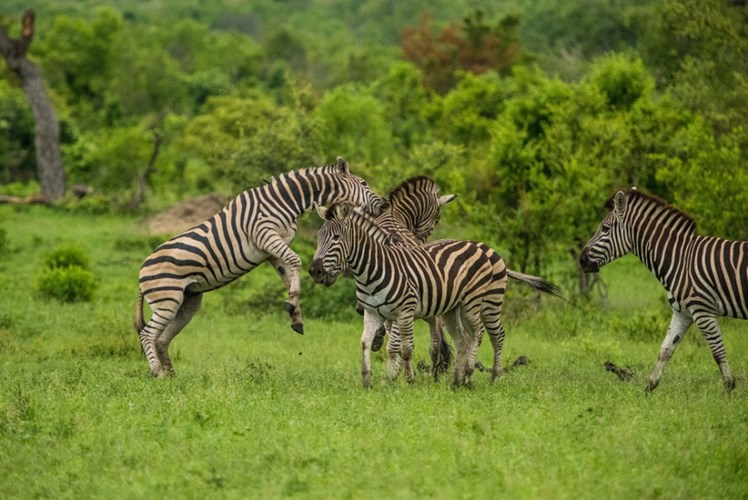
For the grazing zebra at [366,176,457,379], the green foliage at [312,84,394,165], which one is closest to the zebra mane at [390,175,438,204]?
the grazing zebra at [366,176,457,379]

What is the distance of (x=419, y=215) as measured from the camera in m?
13.5

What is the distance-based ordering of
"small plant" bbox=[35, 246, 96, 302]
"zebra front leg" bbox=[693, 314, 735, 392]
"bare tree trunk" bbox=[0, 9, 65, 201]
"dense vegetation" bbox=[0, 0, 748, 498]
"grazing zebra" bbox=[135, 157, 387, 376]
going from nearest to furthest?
"dense vegetation" bbox=[0, 0, 748, 498]
"zebra front leg" bbox=[693, 314, 735, 392]
"grazing zebra" bbox=[135, 157, 387, 376]
"small plant" bbox=[35, 246, 96, 302]
"bare tree trunk" bbox=[0, 9, 65, 201]

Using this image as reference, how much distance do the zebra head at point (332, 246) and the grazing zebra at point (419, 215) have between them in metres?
1.76

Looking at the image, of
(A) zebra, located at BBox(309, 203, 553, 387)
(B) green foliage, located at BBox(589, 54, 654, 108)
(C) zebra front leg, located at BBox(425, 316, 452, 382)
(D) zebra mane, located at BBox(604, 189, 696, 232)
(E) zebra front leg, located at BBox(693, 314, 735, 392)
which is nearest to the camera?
(A) zebra, located at BBox(309, 203, 553, 387)

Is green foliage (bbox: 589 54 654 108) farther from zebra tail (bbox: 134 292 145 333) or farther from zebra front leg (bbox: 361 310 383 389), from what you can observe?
zebra front leg (bbox: 361 310 383 389)

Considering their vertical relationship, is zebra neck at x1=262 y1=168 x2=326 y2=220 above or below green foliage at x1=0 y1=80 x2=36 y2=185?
above

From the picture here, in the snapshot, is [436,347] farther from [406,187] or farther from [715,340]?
[715,340]

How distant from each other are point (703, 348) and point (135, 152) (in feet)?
80.7

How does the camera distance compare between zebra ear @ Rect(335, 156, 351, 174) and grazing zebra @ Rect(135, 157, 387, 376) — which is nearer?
grazing zebra @ Rect(135, 157, 387, 376)

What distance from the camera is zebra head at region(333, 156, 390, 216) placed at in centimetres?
1267

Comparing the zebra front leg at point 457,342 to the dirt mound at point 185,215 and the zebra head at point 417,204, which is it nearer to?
the zebra head at point 417,204

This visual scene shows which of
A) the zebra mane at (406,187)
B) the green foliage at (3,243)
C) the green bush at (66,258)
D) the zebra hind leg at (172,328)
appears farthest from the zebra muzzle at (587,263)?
the green foliage at (3,243)

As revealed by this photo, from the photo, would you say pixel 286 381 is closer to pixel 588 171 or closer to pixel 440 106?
pixel 588 171

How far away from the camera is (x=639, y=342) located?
54.6 feet
